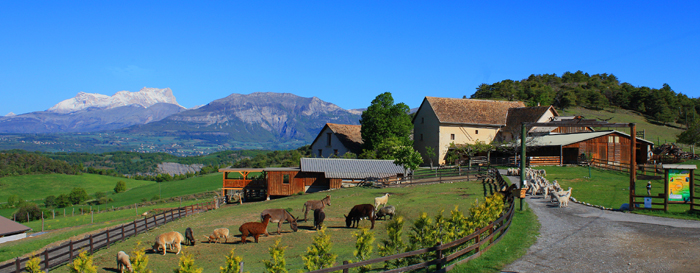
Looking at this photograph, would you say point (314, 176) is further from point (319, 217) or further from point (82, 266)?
point (82, 266)

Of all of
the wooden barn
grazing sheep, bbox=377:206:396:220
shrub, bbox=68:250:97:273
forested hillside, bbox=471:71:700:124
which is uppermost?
forested hillside, bbox=471:71:700:124

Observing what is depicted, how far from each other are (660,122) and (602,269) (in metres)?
113

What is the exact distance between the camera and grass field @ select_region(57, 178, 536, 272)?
1741cm

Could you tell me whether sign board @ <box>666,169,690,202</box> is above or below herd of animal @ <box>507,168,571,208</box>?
above

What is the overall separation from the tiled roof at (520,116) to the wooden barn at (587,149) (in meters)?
8.92

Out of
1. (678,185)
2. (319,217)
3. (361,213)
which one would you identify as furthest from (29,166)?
(678,185)

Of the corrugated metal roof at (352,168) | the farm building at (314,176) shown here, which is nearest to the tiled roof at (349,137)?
the corrugated metal roof at (352,168)

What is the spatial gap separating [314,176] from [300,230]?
25757 millimetres

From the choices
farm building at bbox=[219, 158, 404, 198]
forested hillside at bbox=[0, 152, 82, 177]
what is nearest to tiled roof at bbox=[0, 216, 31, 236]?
farm building at bbox=[219, 158, 404, 198]

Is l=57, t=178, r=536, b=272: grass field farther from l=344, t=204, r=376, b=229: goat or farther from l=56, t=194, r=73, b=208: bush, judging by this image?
l=56, t=194, r=73, b=208: bush

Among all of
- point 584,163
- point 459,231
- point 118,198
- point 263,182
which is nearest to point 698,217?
point 459,231

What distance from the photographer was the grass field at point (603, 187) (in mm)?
22844

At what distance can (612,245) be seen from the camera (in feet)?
46.9

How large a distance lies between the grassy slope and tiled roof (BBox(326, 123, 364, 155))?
146 feet
